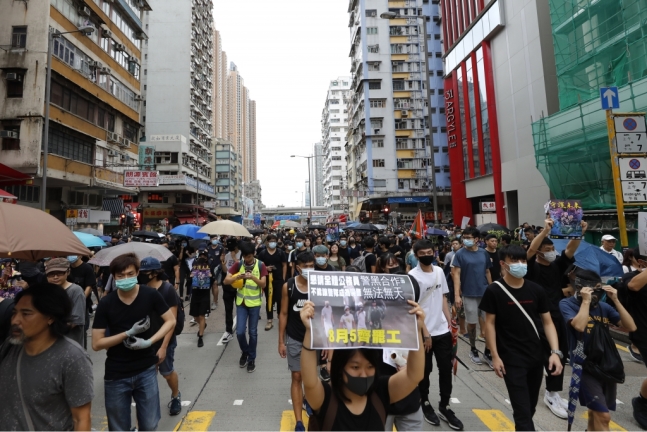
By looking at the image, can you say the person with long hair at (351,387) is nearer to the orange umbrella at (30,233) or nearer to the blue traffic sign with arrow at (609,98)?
the orange umbrella at (30,233)

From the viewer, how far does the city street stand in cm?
388

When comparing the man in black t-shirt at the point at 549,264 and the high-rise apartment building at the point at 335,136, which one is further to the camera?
the high-rise apartment building at the point at 335,136

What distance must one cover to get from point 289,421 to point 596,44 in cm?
1840

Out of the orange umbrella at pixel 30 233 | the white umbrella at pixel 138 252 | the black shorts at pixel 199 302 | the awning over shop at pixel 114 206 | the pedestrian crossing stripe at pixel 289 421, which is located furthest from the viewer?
the awning over shop at pixel 114 206

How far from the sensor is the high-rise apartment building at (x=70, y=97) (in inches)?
622

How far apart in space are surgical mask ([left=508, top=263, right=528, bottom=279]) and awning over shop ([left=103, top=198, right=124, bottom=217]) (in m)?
28.2

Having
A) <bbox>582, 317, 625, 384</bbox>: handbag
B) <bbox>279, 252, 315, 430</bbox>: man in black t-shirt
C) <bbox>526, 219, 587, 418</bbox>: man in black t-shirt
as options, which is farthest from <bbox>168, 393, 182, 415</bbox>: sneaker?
<bbox>526, 219, 587, 418</bbox>: man in black t-shirt

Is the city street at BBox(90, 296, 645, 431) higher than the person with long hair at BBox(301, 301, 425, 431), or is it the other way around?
the person with long hair at BBox(301, 301, 425, 431)

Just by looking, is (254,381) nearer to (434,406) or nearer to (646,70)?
(434,406)

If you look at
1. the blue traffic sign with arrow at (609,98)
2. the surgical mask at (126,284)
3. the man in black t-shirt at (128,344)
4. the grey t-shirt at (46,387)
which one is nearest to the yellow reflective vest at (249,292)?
the man in black t-shirt at (128,344)

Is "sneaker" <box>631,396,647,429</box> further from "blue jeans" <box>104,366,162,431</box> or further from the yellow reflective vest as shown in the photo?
"blue jeans" <box>104,366,162,431</box>

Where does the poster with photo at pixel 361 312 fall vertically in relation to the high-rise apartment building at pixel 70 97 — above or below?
below

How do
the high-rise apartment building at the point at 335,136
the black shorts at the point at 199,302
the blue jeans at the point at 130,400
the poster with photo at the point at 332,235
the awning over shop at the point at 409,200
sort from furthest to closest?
the high-rise apartment building at the point at 335,136
the awning over shop at the point at 409,200
the poster with photo at the point at 332,235
the black shorts at the point at 199,302
the blue jeans at the point at 130,400

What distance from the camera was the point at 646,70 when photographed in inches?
477
